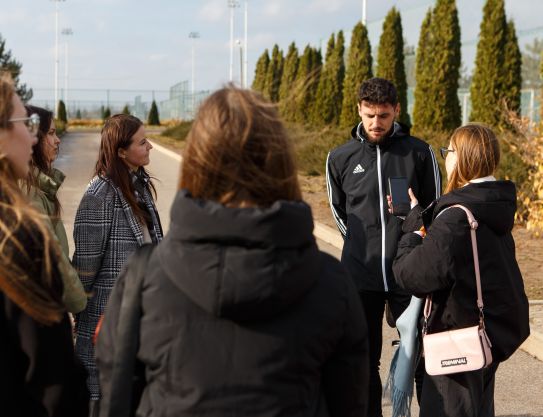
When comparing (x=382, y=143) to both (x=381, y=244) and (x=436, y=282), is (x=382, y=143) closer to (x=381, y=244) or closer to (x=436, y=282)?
(x=381, y=244)

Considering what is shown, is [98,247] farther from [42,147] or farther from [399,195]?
[399,195]

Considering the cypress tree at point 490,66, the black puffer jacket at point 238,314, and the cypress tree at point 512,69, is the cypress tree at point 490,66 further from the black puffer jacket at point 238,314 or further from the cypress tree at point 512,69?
the black puffer jacket at point 238,314

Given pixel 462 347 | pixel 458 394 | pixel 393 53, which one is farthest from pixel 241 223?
pixel 393 53

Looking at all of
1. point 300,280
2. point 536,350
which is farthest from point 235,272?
point 536,350

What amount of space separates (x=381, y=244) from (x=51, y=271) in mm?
2567

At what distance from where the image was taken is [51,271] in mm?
1878

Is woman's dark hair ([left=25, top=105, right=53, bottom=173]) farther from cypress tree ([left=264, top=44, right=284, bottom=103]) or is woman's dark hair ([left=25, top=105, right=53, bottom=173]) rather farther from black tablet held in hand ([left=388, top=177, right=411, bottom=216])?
cypress tree ([left=264, top=44, right=284, bottom=103])

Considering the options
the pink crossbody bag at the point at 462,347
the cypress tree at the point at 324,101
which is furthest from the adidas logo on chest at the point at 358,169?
the cypress tree at the point at 324,101

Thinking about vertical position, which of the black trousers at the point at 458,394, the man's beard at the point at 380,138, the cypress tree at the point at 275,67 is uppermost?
the cypress tree at the point at 275,67

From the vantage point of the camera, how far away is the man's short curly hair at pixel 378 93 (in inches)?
166

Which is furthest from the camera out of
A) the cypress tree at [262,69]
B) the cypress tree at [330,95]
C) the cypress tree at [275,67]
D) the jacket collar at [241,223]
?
the cypress tree at [262,69]

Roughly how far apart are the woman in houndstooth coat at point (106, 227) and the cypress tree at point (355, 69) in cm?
2227

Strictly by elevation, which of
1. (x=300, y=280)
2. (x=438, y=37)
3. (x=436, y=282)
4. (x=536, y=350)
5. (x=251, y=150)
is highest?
(x=438, y=37)

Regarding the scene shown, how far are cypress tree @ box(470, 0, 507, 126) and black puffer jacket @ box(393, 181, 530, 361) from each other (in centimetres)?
1500
